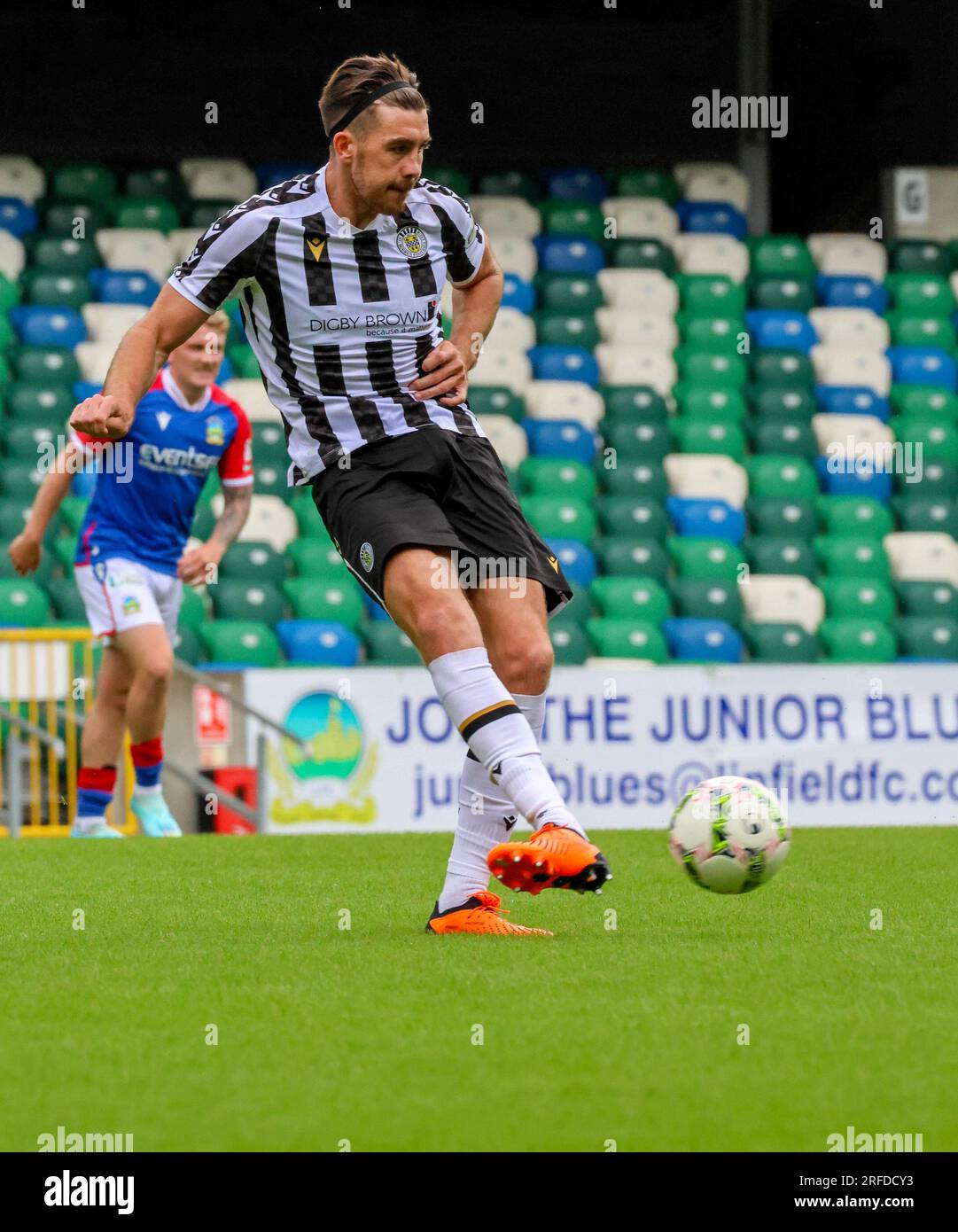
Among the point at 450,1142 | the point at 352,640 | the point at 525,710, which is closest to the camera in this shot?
the point at 450,1142

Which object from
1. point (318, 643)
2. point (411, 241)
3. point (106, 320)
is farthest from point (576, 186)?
point (411, 241)

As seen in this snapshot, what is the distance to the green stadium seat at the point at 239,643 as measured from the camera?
11828 mm

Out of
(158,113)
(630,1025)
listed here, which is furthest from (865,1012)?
(158,113)

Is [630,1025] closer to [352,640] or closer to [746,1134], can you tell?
[746,1134]

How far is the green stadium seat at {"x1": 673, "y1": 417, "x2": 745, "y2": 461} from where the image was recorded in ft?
49.0

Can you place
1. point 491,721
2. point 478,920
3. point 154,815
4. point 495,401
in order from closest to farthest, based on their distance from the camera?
point 491,721 < point 478,920 < point 154,815 < point 495,401

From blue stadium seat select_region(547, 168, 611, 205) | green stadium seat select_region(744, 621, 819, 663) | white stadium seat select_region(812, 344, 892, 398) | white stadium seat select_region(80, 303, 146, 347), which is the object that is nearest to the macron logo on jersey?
green stadium seat select_region(744, 621, 819, 663)

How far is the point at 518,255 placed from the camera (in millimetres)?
16047

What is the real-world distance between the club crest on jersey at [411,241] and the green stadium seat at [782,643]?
330 inches

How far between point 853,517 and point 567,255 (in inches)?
139

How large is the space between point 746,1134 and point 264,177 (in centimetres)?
1488

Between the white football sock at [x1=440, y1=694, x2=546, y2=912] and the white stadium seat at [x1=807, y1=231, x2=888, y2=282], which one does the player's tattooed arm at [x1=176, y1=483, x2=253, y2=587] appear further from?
the white stadium seat at [x1=807, y1=231, x2=888, y2=282]

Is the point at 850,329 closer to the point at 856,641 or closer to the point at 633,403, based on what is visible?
the point at 633,403

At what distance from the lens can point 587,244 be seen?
54.1 ft
